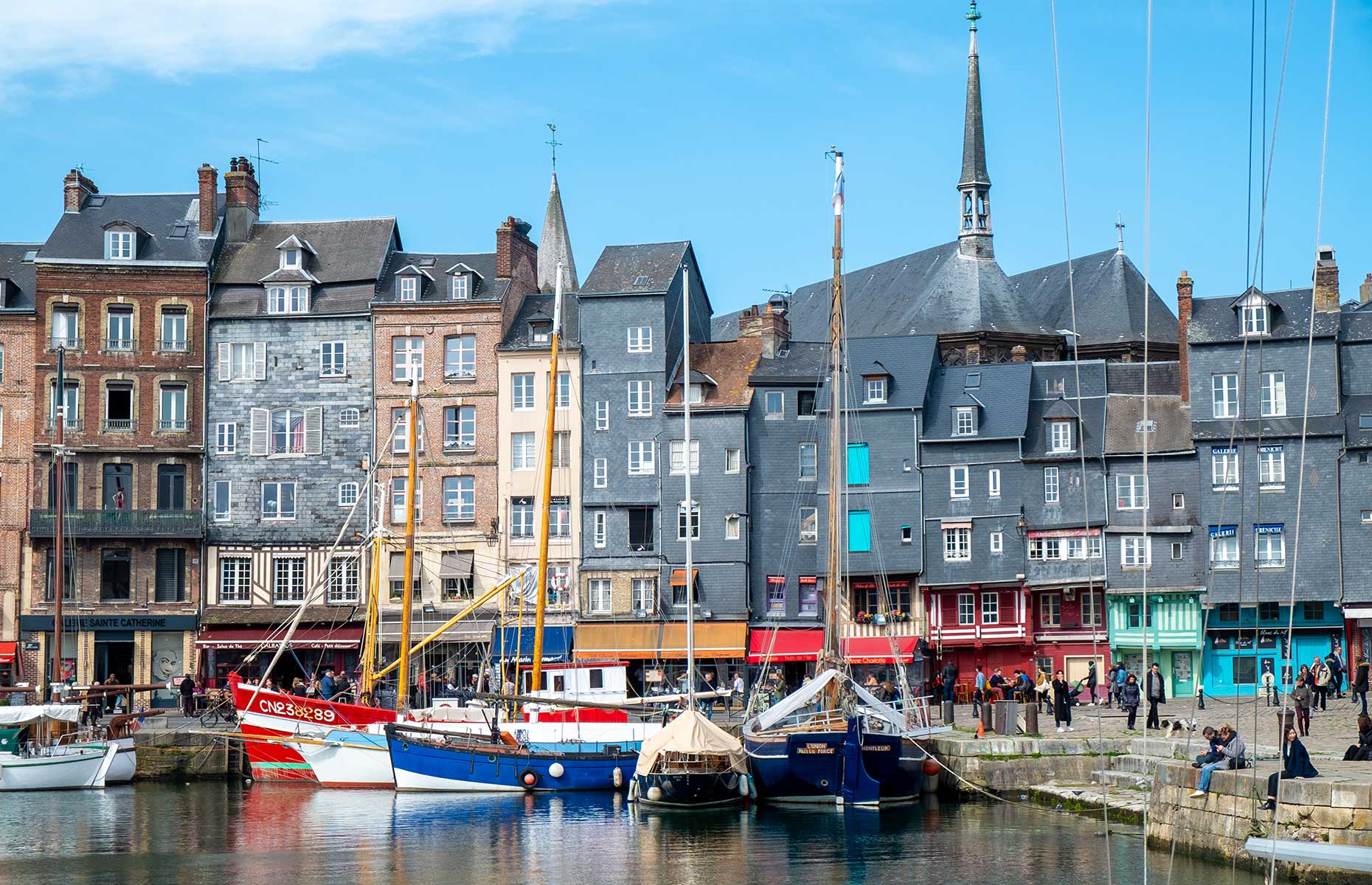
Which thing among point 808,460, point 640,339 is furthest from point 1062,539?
point 640,339

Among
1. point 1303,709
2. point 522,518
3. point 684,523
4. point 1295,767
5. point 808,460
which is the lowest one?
point 1303,709

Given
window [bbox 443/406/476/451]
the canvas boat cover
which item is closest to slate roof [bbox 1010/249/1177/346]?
window [bbox 443/406/476/451]

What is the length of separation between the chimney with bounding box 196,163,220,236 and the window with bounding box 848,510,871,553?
25.6m

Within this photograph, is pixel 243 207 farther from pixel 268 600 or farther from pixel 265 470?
pixel 268 600

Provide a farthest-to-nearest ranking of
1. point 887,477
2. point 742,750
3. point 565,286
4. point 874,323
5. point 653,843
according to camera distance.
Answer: point 565,286 → point 874,323 → point 887,477 → point 742,750 → point 653,843

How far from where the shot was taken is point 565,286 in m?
83.5

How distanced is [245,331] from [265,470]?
5.08 m

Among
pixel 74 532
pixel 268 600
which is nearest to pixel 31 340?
pixel 74 532

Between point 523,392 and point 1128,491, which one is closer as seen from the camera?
point 1128,491

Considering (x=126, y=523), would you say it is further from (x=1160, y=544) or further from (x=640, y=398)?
(x=1160, y=544)

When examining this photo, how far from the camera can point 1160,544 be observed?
54.8 meters

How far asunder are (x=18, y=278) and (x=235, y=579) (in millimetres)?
13847

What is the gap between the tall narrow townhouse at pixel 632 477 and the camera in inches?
2238

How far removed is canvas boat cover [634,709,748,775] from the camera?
36750 millimetres
